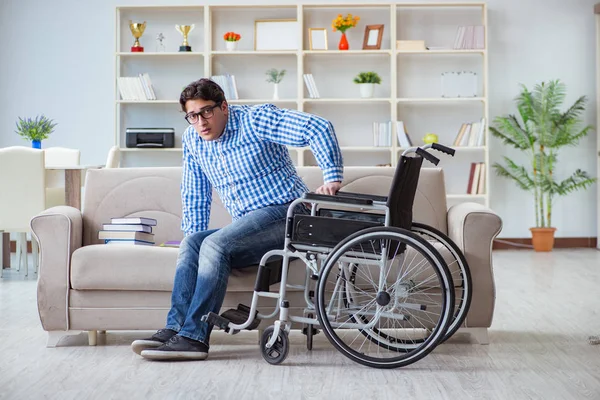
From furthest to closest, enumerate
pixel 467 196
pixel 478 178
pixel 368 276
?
pixel 478 178
pixel 467 196
pixel 368 276

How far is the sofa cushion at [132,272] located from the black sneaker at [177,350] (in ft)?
0.98

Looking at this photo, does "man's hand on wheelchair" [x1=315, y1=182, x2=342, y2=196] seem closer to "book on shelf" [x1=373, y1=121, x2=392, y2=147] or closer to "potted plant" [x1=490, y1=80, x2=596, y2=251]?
"book on shelf" [x1=373, y1=121, x2=392, y2=147]

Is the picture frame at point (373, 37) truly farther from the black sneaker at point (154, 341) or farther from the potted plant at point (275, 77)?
the black sneaker at point (154, 341)

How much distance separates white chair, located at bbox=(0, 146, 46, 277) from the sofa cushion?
2.34 m

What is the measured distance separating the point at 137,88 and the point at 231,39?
0.89 m

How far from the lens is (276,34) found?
7.26 meters

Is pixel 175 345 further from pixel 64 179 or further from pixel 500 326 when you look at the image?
pixel 64 179

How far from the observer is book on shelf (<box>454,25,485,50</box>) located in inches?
279

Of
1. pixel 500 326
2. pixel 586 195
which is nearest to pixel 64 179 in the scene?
pixel 500 326

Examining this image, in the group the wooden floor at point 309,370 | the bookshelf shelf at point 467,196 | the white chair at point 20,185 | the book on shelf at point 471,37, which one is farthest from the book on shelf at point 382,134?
the wooden floor at point 309,370

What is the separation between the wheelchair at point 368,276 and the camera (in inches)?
109

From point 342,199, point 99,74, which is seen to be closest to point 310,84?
point 99,74

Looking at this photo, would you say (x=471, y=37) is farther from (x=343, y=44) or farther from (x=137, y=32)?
(x=137, y=32)

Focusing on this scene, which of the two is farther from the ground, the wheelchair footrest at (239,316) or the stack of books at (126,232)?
the stack of books at (126,232)
